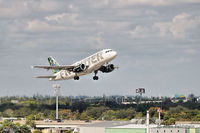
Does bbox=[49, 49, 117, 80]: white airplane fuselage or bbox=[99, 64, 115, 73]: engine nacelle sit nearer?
bbox=[49, 49, 117, 80]: white airplane fuselage

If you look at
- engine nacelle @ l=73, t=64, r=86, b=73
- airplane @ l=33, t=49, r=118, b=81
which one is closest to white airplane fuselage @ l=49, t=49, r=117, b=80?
airplane @ l=33, t=49, r=118, b=81

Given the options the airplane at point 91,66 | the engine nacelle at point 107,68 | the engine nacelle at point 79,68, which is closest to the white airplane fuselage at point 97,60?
the airplane at point 91,66

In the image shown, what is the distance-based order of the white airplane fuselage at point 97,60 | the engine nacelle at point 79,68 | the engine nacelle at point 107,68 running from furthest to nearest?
the engine nacelle at point 79,68
the engine nacelle at point 107,68
the white airplane fuselage at point 97,60

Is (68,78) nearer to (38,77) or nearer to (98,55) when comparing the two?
(38,77)

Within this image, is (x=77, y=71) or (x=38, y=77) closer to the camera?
(x=77, y=71)

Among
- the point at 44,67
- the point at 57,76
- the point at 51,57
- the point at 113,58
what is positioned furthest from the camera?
the point at 51,57

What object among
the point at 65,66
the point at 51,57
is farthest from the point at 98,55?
the point at 51,57

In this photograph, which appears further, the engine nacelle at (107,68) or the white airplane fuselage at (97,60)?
the engine nacelle at (107,68)

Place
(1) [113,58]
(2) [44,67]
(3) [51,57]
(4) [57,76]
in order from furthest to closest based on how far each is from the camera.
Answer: (3) [51,57], (4) [57,76], (2) [44,67], (1) [113,58]

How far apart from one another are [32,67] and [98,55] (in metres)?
16.7

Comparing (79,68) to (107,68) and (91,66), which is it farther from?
(107,68)

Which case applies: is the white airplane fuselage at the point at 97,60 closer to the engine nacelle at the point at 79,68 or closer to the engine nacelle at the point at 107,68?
the engine nacelle at the point at 79,68

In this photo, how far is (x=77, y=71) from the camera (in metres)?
146

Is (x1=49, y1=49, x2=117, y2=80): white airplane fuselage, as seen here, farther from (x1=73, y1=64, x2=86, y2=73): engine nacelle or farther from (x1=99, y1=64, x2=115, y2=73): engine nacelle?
(x1=99, y1=64, x2=115, y2=73): engine nacelle
